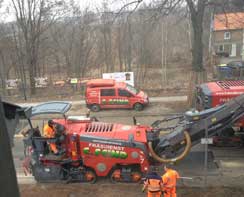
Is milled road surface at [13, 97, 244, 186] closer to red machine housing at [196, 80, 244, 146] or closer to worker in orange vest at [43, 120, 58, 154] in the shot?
red machine housing at [196, 80, 244, 146]

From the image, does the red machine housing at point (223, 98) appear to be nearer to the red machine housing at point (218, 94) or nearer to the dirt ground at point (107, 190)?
the red machine housing at point (218, 94)

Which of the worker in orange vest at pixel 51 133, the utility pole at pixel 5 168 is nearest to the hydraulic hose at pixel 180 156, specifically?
the worker in orange vest at pixel 51 133

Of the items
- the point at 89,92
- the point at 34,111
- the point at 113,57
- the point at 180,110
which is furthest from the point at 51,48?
the point at 34,111

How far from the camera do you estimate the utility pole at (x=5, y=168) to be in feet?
5.70

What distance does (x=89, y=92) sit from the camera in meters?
20.2

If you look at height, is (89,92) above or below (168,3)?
below

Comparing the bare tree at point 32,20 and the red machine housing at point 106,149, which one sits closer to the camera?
the red machine housing at point 106,149

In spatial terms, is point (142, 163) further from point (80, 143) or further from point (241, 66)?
point (241, 66)

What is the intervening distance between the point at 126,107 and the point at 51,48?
67.5ft

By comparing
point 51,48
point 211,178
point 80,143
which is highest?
point 51,48

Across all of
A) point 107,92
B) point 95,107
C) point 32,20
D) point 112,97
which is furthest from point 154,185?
point 32,20

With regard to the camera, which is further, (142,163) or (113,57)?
(113,57)

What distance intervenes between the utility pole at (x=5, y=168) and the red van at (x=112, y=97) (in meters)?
18.0

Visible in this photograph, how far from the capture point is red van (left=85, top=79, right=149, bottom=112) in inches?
783
